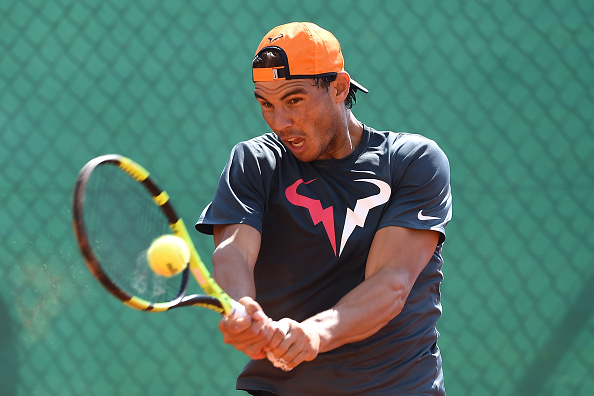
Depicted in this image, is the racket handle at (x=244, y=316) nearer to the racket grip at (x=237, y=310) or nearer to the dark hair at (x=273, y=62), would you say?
the racket grip at (x=237, y=310)

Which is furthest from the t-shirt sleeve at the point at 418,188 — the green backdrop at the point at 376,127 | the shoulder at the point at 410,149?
the green backdrop at the point at 376,127

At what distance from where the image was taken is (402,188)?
2.15 m

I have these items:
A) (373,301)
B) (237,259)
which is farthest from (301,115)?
(373,301)

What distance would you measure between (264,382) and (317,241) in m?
0.37

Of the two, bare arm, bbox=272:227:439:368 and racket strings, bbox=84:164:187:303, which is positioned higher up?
racket strings, bbox=84:164:187:303

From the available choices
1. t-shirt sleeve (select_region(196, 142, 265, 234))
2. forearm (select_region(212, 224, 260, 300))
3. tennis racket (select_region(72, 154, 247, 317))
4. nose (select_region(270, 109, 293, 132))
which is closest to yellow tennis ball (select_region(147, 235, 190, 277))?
tennis racket (select_region(72, 154, 247, 317))

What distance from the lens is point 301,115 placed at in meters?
2.10

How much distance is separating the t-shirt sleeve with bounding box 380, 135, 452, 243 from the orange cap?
0.93ft

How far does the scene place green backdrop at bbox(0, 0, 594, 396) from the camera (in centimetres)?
317

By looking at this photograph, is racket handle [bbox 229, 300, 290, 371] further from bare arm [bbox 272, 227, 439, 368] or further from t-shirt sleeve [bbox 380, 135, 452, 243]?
t-shirt sleeve [bbox 380, 135, 452, 243]

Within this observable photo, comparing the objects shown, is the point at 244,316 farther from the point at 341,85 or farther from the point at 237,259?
the point at 341,85

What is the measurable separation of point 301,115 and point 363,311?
51 centimetres

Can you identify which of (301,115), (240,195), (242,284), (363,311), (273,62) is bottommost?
(363,311)

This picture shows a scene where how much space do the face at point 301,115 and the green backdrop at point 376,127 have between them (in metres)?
1.02
